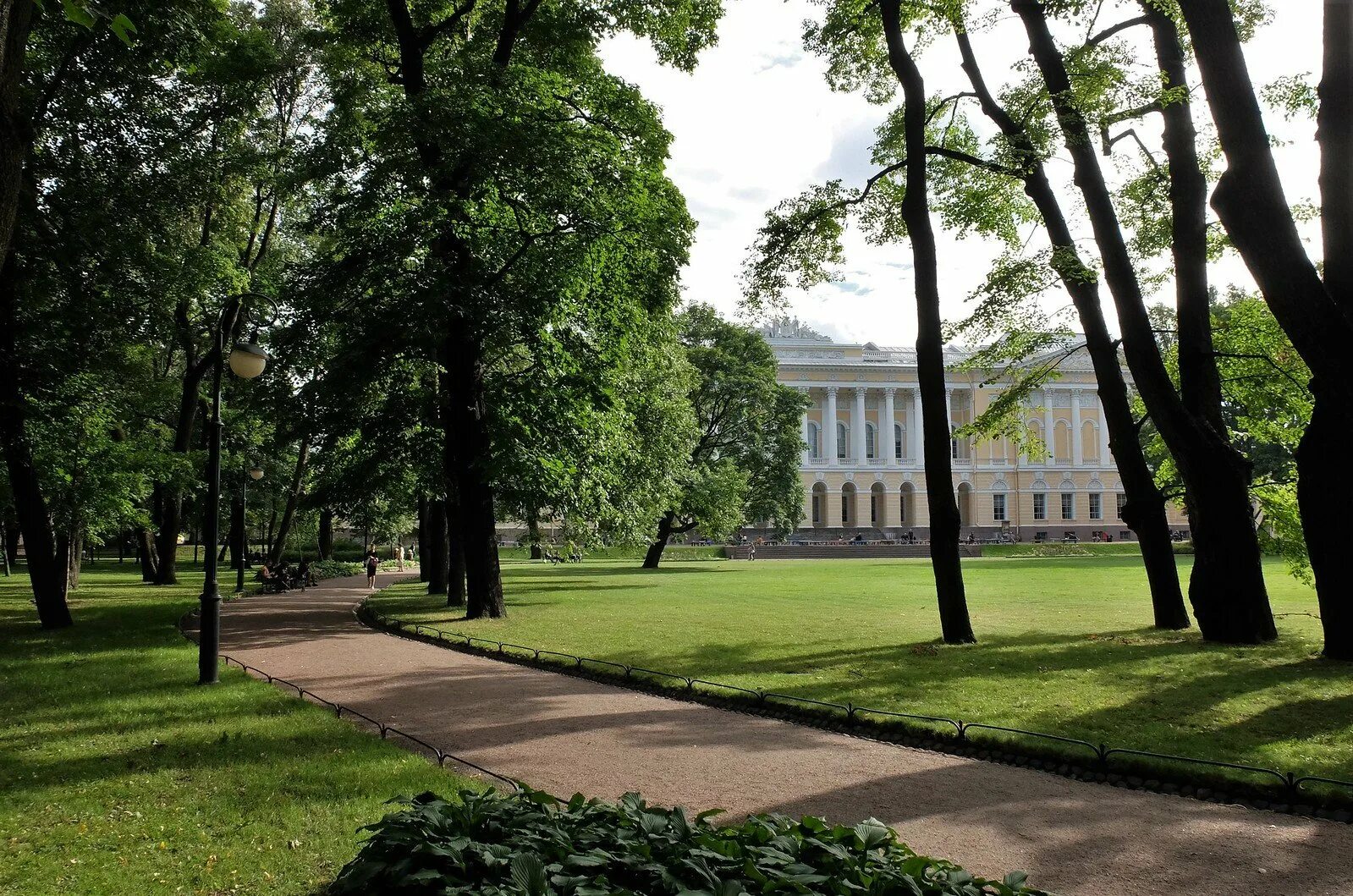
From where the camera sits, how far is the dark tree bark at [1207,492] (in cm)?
1358

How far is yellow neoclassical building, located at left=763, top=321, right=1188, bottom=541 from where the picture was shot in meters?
86.5

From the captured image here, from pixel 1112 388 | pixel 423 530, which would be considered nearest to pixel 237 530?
pixel 423 530

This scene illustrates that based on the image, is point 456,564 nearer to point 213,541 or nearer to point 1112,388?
point 213,541

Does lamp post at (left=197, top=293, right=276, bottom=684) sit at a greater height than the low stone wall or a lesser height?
greater

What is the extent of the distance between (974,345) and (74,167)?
680 inches

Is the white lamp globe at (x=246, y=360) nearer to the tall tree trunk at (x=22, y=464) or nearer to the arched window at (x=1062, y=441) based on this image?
the tall tree trunk at (x=22, y=464)

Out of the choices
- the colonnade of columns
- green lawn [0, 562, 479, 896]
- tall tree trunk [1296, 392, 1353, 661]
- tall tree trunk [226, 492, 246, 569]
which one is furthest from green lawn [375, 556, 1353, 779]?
the colonnade of columns

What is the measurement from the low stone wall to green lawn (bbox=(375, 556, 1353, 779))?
31.4m

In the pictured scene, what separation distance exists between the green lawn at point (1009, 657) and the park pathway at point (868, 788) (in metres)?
1.41

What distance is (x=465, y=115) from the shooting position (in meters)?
15.2

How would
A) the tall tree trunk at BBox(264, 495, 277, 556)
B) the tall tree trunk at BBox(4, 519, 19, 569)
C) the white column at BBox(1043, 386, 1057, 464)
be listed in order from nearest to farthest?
the tall tree trunk at BBox(4, 519, 19, 569) → the tall tree trunk at BBox(264, 495, 277, 556) → the white column at BBox(1043, 386, 1057, 464)

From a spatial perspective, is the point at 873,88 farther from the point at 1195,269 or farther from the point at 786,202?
the point at 1195,269

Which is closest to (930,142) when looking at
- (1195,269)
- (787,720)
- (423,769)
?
(1195,269)

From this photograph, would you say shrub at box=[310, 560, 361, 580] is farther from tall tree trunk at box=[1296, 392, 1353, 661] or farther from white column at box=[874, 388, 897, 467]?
white column at box=[874, 388, 897, 467]
